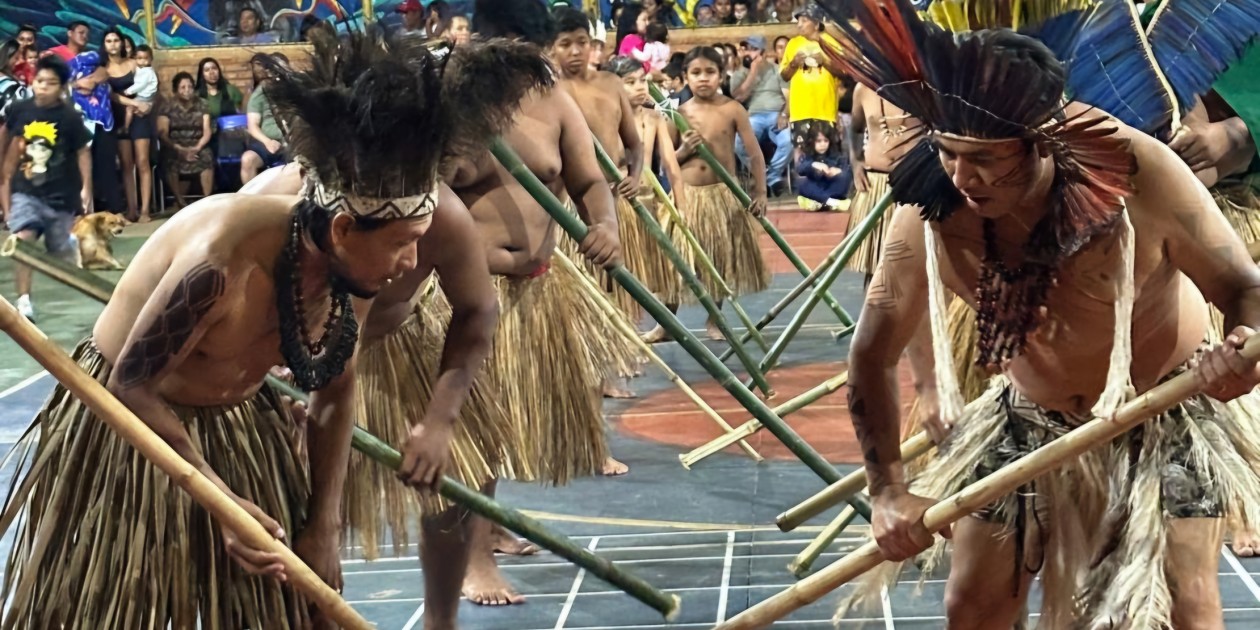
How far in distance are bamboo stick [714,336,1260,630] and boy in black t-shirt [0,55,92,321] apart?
483 centimetres

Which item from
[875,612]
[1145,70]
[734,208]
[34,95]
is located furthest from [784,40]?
[1145,70]

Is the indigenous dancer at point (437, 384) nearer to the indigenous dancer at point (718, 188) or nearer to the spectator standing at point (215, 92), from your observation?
the indigenous dancer at point (718, 188)

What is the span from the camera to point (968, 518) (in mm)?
2486

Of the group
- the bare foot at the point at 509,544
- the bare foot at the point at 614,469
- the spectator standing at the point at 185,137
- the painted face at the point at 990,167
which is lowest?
the spectator standing at the point at 185,137

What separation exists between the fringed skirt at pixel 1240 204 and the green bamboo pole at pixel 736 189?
101 inches

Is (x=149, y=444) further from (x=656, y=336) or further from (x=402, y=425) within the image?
(x=656, y=336)

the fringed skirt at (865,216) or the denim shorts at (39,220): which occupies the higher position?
the fringed skirt at (865,216)

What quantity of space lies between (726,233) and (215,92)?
4714 mm

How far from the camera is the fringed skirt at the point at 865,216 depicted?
6.36 metres

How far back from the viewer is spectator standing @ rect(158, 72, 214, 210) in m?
10.6

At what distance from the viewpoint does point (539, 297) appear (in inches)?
167

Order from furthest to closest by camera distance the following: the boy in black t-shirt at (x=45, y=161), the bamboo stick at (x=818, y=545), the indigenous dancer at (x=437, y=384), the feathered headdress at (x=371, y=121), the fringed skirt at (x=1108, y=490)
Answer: the boy in black t-shirt at (x=45, y=161) → the bamboo stick at (x=818, y=545) → the indigenous dancer at (x=437, y=384) → the fringed skirt at (x=1108, y=490) → the feathered headdress at (x=371, y=121)

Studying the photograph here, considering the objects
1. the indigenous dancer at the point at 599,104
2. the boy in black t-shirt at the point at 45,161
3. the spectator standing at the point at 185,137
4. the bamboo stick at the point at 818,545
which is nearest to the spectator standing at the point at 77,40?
the spectator standing at the point at 185,137

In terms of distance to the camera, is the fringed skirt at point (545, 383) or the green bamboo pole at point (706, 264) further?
the green bamboo pole at point (706, 264)
